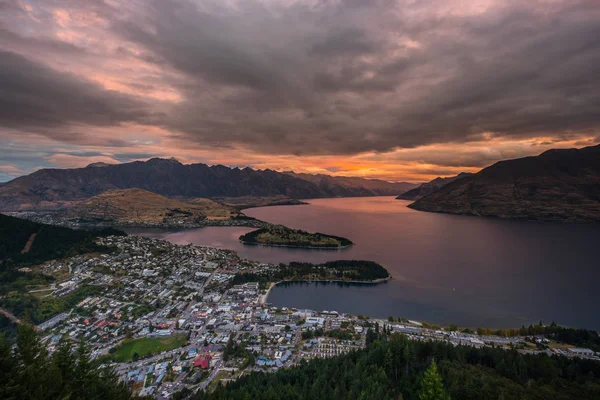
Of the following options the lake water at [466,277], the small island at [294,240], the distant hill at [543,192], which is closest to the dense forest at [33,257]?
the lake water at [466,277]

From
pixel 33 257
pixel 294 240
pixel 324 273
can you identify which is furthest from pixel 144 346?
pixel 294 240

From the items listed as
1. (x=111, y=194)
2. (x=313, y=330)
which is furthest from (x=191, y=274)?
(x=111, y=194)

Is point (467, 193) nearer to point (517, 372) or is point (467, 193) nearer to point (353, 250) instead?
point (353, 250)

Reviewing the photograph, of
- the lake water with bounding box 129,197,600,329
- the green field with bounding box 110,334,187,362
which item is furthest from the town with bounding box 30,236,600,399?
the lake water with bounding box 129,197,600,329

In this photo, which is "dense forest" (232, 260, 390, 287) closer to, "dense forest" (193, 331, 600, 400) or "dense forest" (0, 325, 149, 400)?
"dense forest" (193, 331, 600, 400)

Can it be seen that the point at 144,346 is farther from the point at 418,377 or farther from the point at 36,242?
the point at 36,242

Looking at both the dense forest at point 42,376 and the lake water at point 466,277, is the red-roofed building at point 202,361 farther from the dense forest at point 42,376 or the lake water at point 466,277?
the lake water at point 466,277
